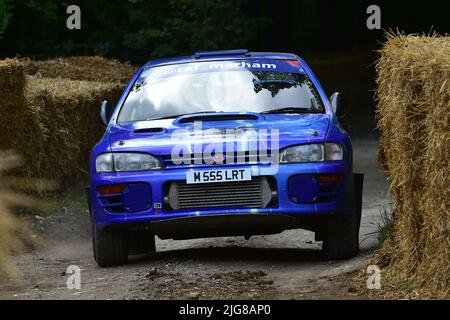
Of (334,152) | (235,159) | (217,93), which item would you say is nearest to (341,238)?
(334,152)

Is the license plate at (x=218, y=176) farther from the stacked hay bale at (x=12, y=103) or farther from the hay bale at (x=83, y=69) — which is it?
the hay bale at (x=83, y=69)

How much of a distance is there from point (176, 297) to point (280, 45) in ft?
79.2

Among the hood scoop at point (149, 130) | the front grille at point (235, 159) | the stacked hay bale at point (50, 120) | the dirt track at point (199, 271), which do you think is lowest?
the dirt track at point (199, 271)

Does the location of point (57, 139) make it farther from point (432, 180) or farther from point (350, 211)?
point (432, 180)

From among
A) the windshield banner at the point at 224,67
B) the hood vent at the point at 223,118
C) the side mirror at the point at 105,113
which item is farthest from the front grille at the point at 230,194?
the windshield banner at the point at 224,67

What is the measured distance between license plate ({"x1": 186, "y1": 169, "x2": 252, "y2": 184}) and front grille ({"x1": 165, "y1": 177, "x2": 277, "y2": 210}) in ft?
0.14

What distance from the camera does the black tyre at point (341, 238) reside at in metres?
10.4

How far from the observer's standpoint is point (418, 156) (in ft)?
28.1

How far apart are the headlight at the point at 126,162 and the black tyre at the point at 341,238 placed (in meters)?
1.56

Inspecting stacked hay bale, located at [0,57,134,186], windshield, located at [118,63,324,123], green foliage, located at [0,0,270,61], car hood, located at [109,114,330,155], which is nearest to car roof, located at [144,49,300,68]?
windshield, located at [118,63,324,123]

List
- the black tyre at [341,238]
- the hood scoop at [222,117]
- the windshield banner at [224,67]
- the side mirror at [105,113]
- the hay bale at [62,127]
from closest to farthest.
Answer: the black tyre at [341,238]
the hood scoop at [222,117]
the side mirror at [105,113]
the windshield banner at [224,67]
the hay bale at [62,127]

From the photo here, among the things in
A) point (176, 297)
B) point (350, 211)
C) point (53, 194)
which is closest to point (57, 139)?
point (53, 194)

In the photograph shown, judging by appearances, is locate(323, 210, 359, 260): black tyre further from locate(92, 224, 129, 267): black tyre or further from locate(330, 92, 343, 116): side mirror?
locate(92, 224, 129, 267): black tyre

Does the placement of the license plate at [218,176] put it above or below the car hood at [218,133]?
below
